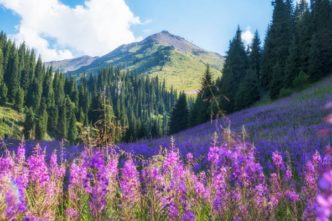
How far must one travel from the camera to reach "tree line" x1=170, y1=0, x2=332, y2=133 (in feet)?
144

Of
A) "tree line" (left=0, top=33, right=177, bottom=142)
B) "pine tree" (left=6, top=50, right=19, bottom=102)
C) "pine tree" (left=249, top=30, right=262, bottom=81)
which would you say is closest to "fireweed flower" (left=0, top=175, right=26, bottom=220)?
"pine tree" (left=249, top=30, right=262, bottom=81)

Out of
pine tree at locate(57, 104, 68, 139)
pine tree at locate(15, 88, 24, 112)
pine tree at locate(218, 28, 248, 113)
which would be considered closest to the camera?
pine tree at locate(218, 28, 248, 113)

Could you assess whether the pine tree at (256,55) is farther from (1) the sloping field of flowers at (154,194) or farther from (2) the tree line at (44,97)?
(1) the sloping field of flowers at (154,194)

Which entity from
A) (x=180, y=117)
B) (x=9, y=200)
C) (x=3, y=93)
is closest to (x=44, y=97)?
(x=3, y=93)

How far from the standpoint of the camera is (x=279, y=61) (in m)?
51.5

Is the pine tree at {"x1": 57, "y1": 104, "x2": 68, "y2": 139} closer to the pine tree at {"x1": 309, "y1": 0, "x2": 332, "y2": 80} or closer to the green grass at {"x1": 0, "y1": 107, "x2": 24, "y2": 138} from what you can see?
the green grass at {"x1": 0, "y1": 107, "x2": 24, "y2": 138}

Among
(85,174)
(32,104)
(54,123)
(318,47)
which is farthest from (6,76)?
(85,174)

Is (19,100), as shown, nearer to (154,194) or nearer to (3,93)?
(3,93)

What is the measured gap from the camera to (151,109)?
190m

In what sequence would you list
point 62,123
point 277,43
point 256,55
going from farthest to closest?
point 62,123 < point 256,55 < point 277,43

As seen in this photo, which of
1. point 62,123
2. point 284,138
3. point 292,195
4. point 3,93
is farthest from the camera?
point 3,93

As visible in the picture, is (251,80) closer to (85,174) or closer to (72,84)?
(85,174)

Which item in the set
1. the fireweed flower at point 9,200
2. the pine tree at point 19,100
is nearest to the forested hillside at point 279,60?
the fireweed flower at point 9,200

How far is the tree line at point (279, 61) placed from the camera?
4388 centimetres
